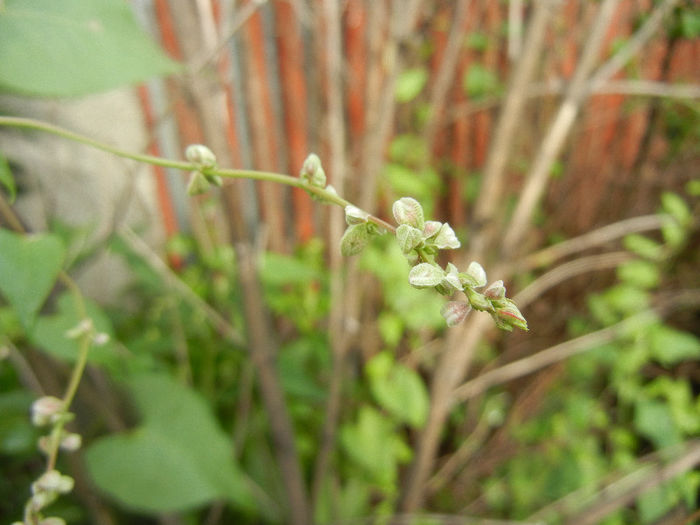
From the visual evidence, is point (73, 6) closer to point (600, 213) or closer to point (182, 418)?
point (182, 418)

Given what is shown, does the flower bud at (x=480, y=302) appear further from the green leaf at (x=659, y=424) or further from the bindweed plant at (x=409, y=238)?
the green leaf at (x=659, y=424)

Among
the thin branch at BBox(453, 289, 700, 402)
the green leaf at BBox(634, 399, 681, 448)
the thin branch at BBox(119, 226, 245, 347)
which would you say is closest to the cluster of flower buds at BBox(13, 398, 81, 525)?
the thin branch at BBox(119, 226, 245, 347)

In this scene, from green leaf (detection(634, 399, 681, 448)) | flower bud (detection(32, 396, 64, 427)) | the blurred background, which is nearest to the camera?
flower bud (detection(32, 396, 64, 427))

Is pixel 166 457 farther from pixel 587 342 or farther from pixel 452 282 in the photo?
pixel 587 342

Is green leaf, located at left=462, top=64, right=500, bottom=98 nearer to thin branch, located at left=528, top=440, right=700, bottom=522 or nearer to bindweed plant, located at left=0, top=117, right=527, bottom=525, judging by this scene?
thin branch, located at left=528, top=440, right=700, bottom=522

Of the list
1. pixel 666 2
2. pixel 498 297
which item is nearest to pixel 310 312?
pixel 666 2

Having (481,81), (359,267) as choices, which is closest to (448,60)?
(481,81)
